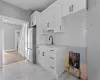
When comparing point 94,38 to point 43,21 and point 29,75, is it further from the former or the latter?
point 43,21

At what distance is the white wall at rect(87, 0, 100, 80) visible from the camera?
0.65 meters

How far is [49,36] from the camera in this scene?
3867mm

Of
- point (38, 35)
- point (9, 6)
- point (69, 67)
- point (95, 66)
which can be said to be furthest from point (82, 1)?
point (9, 6)

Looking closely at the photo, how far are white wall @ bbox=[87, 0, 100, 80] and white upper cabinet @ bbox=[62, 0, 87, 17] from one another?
1.24 metres

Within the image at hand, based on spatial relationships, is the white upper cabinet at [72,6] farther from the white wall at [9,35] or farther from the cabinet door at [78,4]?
the white wall at [9,35]

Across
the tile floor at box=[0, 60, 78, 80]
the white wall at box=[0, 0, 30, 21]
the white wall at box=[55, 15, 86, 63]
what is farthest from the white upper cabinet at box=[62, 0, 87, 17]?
the white wall at box=[0, 0, 30, 21]

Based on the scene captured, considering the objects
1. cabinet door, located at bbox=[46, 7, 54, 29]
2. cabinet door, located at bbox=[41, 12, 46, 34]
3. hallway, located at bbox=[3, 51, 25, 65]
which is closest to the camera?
cabinet door, located at bbox=[46, 7, 54, 29]

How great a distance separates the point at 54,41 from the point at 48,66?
120cm

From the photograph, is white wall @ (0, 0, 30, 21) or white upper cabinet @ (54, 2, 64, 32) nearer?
white upper cabinet @ (54, 2, 64, 32)

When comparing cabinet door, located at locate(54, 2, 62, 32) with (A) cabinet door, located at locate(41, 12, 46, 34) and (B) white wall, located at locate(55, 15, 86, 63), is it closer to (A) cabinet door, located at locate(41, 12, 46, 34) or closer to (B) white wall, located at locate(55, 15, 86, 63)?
(B) white wall, located at locate(55, 15, 86, 63)

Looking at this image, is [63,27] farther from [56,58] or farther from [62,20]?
[56,58]

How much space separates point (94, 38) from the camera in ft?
2.21

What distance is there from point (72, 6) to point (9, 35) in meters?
7.31

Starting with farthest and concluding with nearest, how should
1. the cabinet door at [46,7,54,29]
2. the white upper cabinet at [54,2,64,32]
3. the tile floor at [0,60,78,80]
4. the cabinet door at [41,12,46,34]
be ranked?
the cabinet door at [41,12,46,34] < the cabinet door at [46,7,54,29] < the white upper cabinet at [54,2,64,32] < the tile floor at [0,60,78,80]
